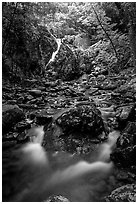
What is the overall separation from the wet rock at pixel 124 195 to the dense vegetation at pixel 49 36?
13.7 ft

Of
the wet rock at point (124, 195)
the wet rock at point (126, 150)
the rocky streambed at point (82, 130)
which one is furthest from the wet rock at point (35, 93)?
the wet rock at point (124, 195)

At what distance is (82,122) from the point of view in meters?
3.73

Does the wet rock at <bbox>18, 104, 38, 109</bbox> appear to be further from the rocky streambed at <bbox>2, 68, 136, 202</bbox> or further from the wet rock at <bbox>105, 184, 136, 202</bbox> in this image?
the wet rock at <bbox>105, 184, 136, 202</bbox>

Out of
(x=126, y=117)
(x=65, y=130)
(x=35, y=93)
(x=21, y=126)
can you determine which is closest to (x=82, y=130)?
(x=65, y=130)

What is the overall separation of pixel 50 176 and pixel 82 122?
3.69 ft

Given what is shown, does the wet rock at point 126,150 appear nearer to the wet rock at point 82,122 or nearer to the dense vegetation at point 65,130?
the dense vegetation at point 65,130

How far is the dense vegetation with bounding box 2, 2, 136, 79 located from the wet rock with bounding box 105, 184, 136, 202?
13.7 ft

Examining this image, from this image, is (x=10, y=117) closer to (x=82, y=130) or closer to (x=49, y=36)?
(x=82, y=130)

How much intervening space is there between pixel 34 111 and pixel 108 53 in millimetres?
5771

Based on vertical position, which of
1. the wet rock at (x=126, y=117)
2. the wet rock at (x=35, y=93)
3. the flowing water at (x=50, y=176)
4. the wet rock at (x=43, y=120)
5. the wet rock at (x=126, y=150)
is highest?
the wet rock at (x=35, y=93)

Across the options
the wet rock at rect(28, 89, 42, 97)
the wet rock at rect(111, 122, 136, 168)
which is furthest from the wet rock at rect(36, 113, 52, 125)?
the wet rock at rect(28, 89, 42, 97)

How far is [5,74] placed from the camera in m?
7.41

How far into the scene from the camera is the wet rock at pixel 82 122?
12.2 ft

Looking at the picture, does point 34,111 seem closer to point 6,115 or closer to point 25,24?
point 6,115
